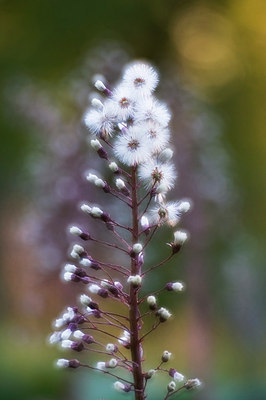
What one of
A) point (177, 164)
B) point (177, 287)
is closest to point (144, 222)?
point (177, 287)

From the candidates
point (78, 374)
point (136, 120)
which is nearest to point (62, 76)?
point (78, 374)

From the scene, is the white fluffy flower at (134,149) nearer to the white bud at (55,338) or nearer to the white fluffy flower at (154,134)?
the white fluffy flower at (154,134)

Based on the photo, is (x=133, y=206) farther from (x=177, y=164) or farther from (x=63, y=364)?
(x=177, y=164)

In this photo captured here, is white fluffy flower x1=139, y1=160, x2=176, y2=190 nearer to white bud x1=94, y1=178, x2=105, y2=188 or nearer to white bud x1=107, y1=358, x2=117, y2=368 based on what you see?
white bud x1=94, y1=178, x2=105, y2=188

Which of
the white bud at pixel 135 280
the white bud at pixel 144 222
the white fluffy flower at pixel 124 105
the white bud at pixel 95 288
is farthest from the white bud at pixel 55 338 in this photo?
the white fluffy flower at pixel 124 105

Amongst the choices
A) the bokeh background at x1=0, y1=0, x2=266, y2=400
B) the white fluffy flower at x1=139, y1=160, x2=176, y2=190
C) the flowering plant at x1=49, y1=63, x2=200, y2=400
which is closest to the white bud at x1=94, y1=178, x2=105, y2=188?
the flowering plant at x1=49, y1=63, x2=200, y2=400

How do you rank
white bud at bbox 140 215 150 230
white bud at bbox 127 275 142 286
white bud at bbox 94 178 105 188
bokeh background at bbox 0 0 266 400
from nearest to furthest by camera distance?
white bud at bbox 127 275 142 286, white bud at bbox 94 178 105 188, white bud at bbox 140 215 150 230, bokeh background at bbox 0 0 266 400
